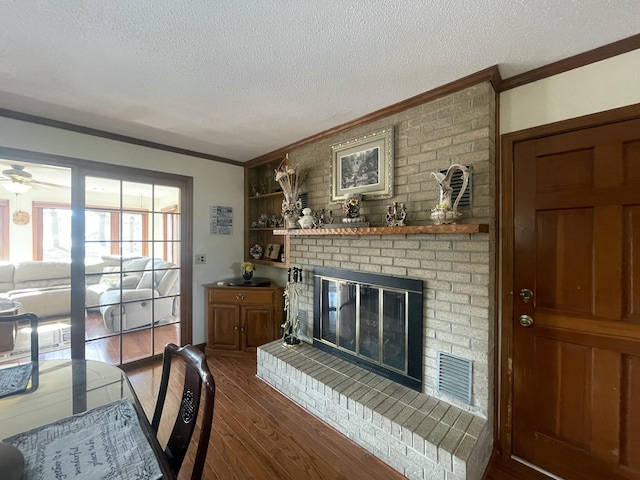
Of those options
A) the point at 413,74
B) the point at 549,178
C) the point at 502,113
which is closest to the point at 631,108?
the point at 549,178

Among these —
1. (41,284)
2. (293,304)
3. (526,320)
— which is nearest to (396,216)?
(526,320)

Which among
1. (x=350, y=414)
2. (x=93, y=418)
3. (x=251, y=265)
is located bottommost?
(x=350, y=414)

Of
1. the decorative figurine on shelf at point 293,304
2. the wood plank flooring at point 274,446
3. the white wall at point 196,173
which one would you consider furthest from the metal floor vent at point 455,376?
the white wall at point 196,173

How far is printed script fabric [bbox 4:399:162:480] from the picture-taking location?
77 centimetres

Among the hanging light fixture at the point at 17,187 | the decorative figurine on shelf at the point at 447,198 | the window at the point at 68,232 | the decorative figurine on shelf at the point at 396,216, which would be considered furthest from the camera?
the window at the point at 68,232

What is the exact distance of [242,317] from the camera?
3125 mm

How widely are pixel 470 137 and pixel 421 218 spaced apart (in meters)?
0.61

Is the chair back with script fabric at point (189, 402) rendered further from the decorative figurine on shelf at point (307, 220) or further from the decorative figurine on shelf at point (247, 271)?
the decorative figurine on shelf at point (247, 271)

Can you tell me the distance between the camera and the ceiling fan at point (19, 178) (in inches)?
94.0

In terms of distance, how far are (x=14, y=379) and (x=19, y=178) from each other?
2071 millimetres

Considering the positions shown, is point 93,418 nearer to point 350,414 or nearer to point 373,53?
point 350,414

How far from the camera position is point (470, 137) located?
172cm

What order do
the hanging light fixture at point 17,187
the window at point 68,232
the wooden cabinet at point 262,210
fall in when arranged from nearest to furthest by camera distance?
the hanging light fixture at point 17,187 < the window at point 68,232 < the wooden cabinet at point 262,210

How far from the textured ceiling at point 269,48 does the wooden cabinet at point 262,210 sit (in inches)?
59.3
